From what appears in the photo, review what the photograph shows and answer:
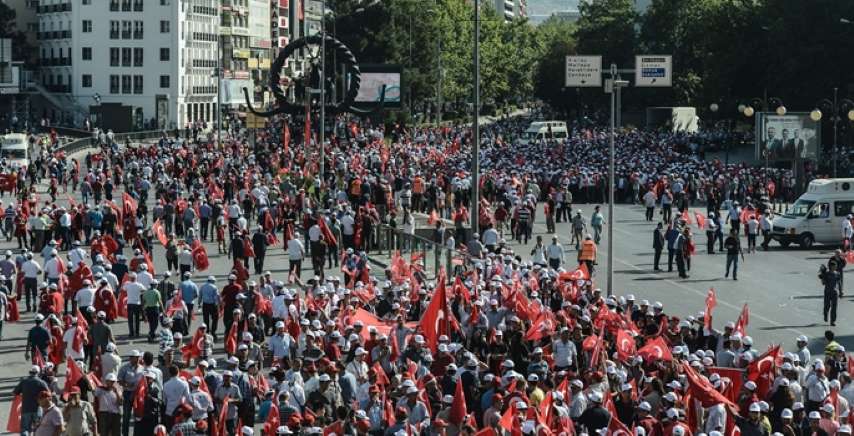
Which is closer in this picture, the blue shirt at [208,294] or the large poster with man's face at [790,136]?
the blue shirt at [208,294]

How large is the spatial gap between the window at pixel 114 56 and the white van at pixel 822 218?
86575 mm

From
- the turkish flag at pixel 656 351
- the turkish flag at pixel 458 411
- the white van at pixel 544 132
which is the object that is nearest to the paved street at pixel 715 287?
the turkish flag at pixel 458 411

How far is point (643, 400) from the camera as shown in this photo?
1953 centimetres

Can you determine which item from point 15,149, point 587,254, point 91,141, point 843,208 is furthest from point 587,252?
point 91,141

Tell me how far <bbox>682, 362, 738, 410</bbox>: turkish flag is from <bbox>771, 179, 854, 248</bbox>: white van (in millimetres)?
29882

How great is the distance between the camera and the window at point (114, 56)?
5074 inches

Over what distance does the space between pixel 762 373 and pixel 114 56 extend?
112 metres

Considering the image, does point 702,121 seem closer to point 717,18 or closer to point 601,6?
point 717,18

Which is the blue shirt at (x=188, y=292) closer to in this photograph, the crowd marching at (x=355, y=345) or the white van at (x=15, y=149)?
the crowd marching at (x=355, y=345)

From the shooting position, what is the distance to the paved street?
30738 millimetres

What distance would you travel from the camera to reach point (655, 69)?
11606 cm

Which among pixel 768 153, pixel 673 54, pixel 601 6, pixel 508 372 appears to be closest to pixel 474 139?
pixel 508 372

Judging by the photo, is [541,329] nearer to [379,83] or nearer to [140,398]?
[140,398]

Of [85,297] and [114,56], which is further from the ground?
[114,56]
